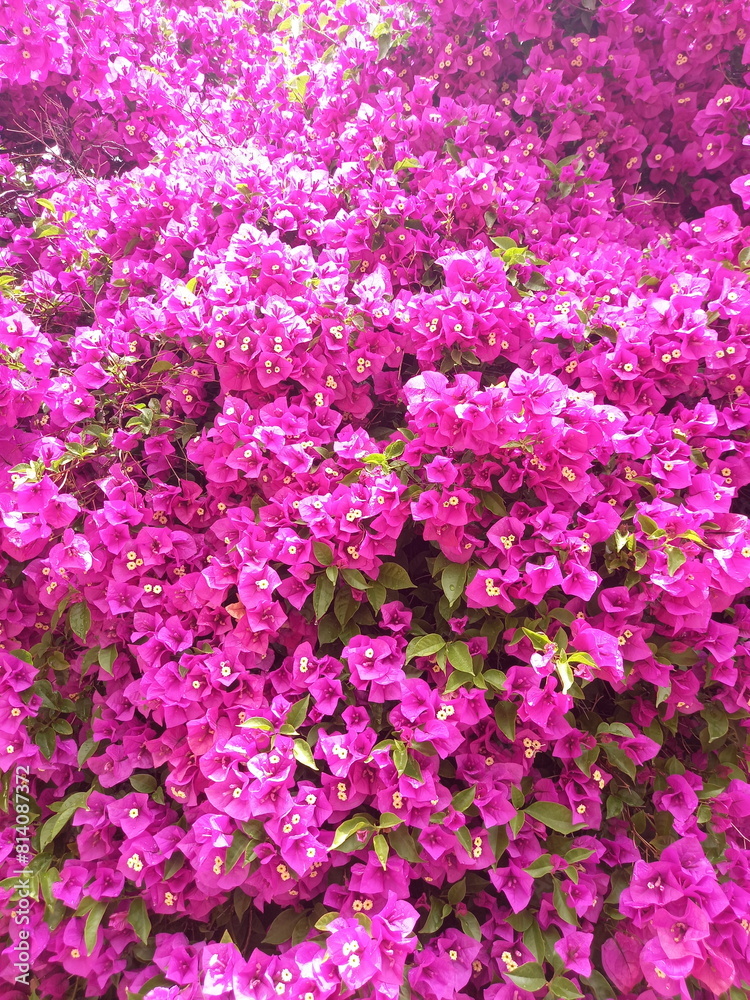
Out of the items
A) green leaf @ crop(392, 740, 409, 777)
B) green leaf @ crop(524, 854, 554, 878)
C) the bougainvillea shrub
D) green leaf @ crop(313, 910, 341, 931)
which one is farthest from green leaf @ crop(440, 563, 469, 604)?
green leaf @ crop(313, 910, 341, 931)

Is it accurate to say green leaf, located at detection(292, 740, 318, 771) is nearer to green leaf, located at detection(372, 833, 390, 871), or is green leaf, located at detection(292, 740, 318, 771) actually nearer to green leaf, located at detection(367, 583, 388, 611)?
green leaf, located at detection(372, 833, 390, 871)

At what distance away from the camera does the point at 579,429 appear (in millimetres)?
1492

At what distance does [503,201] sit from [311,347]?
986 mm

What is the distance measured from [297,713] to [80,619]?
0.72 meters

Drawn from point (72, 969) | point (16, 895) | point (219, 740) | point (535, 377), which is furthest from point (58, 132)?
point (72, 969)

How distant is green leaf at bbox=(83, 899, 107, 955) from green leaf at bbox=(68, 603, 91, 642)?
2.25 ft

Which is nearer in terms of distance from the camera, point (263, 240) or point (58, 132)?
point (263, 240)

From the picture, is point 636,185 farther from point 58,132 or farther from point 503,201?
point 58,132

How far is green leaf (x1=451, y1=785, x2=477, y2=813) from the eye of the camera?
144cm

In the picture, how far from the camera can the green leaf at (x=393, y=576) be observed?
1.59 meters

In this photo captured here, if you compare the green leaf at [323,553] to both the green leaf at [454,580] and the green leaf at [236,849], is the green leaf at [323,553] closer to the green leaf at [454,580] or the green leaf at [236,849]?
the green leaf at [454,580]

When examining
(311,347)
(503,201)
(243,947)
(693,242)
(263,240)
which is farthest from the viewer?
(693,242)

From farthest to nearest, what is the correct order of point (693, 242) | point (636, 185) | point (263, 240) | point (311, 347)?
point (636, 185), point (693, 242), point (263, 240), point (311, 347)

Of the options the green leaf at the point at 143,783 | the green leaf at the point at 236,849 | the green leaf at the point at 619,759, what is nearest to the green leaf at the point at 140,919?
the green leaf at the point at 143,783
